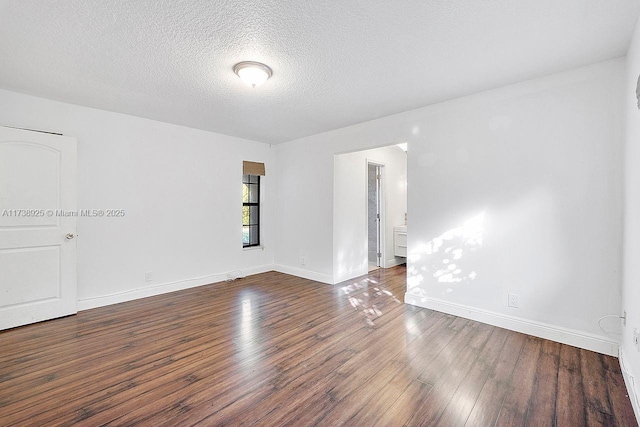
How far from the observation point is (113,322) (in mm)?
3182

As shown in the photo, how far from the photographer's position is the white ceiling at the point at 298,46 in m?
1.84

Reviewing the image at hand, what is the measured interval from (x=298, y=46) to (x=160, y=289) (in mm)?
3778

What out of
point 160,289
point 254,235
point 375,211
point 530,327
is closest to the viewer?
point 530,327

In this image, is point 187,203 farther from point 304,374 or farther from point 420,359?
point 420,359

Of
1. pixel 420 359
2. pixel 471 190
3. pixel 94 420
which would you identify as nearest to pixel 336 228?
pixel 471 190

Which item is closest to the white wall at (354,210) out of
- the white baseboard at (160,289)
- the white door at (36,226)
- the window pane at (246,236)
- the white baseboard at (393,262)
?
the white baseboard at (393,262)

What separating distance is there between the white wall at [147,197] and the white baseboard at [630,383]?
4766 millimetres

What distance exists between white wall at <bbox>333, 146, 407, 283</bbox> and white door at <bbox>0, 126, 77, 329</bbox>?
11.4 ft

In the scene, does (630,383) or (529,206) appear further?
(529,206)

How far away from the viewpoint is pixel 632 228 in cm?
202

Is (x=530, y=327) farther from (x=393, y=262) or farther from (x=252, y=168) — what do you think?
(x=252, y=168)

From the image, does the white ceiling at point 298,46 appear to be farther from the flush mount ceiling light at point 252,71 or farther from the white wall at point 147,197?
the white wall at point 147,197

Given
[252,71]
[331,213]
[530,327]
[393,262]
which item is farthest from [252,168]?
[530,327]

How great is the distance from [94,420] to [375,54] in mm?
3147
